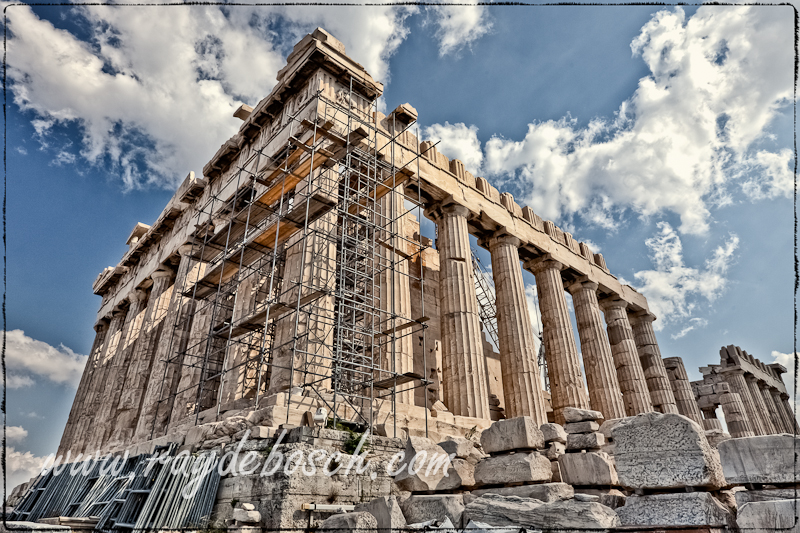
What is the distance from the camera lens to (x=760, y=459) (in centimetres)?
495

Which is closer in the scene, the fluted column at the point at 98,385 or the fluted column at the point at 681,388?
the fluted column at the point at 98,385

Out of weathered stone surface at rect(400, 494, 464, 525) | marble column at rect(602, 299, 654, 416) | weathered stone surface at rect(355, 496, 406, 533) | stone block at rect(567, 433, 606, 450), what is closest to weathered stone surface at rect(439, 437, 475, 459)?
weathered stone surface at rect(400, 494, 464, 525)

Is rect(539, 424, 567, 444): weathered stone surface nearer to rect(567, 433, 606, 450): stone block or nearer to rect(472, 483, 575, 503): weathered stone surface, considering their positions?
rect(567, 433, 606, 450): stone block

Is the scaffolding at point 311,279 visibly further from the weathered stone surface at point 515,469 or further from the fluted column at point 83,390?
the fluted column at point 83,390

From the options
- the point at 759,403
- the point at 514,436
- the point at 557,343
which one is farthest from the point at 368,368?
the point at 759,403

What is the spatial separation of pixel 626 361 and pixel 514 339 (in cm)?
→ 951

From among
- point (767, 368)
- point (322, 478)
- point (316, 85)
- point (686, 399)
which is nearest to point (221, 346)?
point (316, 85)

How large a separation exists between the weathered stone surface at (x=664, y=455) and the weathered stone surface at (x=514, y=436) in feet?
5.96

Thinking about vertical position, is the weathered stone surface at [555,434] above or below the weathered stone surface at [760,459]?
above

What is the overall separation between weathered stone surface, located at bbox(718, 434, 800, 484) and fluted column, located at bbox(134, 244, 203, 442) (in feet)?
53.7

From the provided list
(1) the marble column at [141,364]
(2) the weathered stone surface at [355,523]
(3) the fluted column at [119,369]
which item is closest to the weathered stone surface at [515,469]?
(2) the weathered stone surface at [355,523]

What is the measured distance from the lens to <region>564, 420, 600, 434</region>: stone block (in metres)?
8.00

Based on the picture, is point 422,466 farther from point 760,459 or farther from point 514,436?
point 760,459

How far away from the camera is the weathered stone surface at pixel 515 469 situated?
7.23 m
